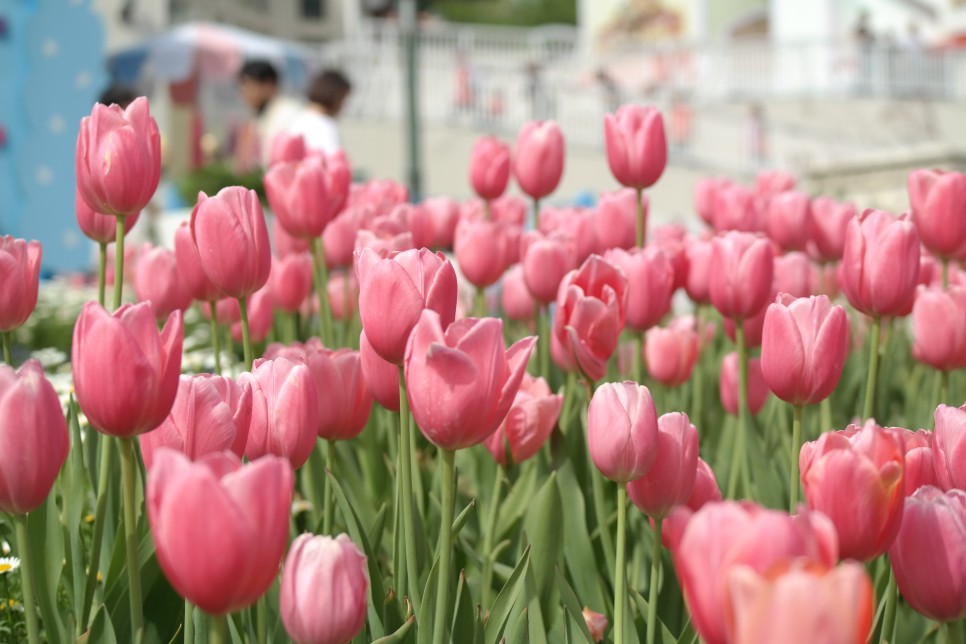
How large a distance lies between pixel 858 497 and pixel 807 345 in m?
0.33

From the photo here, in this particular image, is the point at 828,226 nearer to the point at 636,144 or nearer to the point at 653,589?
the point at 636,144

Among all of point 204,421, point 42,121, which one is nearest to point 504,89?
point 42,121

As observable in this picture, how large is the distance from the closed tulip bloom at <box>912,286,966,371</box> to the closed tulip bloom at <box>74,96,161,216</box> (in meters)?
1.05

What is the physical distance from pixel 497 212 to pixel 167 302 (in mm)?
1018

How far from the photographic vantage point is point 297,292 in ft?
7.54

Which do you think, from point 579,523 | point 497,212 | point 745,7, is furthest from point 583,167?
point 579,523

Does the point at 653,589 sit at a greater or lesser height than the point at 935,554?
lesser

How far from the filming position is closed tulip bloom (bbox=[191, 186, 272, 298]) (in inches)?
51.6

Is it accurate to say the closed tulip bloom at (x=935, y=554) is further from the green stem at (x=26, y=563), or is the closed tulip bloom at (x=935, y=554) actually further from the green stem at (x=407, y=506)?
the green stem at (x=26, y=563)

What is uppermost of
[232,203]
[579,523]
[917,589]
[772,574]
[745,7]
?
[745,7]

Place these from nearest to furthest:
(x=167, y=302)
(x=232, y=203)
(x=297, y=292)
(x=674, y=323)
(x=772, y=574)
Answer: (x=772, y=574) < (x=232, y=203) < (x=167, y=302) < (x=674, y=323) < (x=297, y=292)

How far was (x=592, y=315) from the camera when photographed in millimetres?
1476

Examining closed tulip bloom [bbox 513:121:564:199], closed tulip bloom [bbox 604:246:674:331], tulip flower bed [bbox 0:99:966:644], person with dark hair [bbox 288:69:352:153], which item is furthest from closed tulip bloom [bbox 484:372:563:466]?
person with dark hair [bbox 288:69:352:153]

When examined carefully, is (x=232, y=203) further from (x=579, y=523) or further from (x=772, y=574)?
(x=772, y=574)
